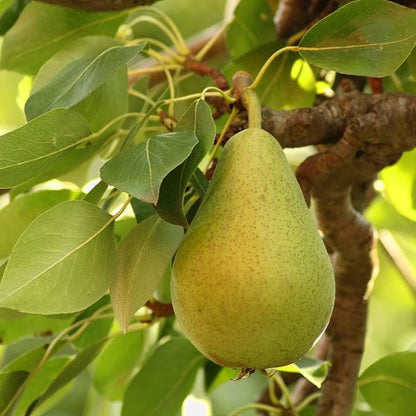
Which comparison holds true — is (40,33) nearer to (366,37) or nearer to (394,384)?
(366,37)

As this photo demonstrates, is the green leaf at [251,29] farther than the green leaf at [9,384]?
Yes

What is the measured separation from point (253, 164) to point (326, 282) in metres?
0.11

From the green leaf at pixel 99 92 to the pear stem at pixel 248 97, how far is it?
143 mm

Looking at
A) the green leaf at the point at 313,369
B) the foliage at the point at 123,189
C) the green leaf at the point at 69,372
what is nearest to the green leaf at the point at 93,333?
the foliage at the point at 123,189

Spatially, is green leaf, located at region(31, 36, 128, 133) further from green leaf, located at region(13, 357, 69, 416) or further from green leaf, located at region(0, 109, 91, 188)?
green leaf, located at region(13, 357, 69, 416)

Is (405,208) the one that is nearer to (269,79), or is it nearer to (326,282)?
(269,79)

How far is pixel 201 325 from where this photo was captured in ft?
2.16

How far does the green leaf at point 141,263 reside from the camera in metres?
0.71

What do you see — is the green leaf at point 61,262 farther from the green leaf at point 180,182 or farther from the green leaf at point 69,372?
the green leaf at point 69,372

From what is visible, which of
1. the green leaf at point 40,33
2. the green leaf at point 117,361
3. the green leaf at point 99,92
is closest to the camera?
the green leaf at point 99,92

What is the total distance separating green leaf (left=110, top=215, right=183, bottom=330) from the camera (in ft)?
2.32

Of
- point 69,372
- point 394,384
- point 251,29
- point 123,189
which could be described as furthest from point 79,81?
point 394,384

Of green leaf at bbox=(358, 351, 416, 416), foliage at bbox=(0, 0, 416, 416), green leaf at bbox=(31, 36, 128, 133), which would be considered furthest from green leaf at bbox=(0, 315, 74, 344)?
green leaf at bbox=(358, 351, 416, 416)

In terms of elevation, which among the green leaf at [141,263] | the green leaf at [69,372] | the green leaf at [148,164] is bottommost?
the green leaf at [69,372]
